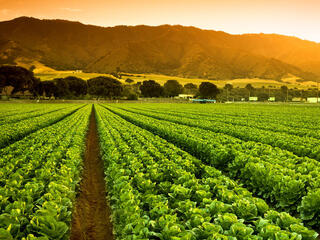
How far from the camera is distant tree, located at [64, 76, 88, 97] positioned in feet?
417

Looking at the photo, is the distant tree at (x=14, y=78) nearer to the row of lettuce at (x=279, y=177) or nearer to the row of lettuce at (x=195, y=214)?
the row of lettuce at (x=279, y=177)

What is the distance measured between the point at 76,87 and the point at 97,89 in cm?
1437

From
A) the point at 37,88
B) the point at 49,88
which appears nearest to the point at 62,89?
the point at 49,88

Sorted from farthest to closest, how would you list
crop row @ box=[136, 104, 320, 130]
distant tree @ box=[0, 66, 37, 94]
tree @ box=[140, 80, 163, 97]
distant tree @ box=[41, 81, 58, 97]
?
tree @ box=[140, 80, 163, 97] < distant tree @ box=[41, 81, 58, 97] < distant tree @ box=[0, 66, 37, 94] < crop row @ box=[136, 104, 320, 130]

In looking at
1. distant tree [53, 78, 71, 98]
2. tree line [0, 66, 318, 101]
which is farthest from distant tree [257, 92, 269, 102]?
distant tree [53, 78, 71, 98]

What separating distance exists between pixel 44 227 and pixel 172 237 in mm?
2230

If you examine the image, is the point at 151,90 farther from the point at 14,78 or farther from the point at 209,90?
the point at 14,78

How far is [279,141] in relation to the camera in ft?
43.0

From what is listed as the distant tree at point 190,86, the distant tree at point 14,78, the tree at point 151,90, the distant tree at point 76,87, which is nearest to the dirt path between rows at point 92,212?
the distant tree at point 14,78

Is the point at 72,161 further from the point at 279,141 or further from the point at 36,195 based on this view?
the point at 279,141

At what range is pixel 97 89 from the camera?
4796 inches

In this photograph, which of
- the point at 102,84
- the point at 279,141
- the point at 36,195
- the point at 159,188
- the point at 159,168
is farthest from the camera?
the point at 102,84

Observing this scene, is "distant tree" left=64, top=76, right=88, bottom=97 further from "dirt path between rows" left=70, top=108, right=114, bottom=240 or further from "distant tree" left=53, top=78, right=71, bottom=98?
Answer: "dirt path between rows" left=70, top=108, right=114, bottom=240

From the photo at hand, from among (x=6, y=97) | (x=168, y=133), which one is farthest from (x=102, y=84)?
(x=168, y=133)
